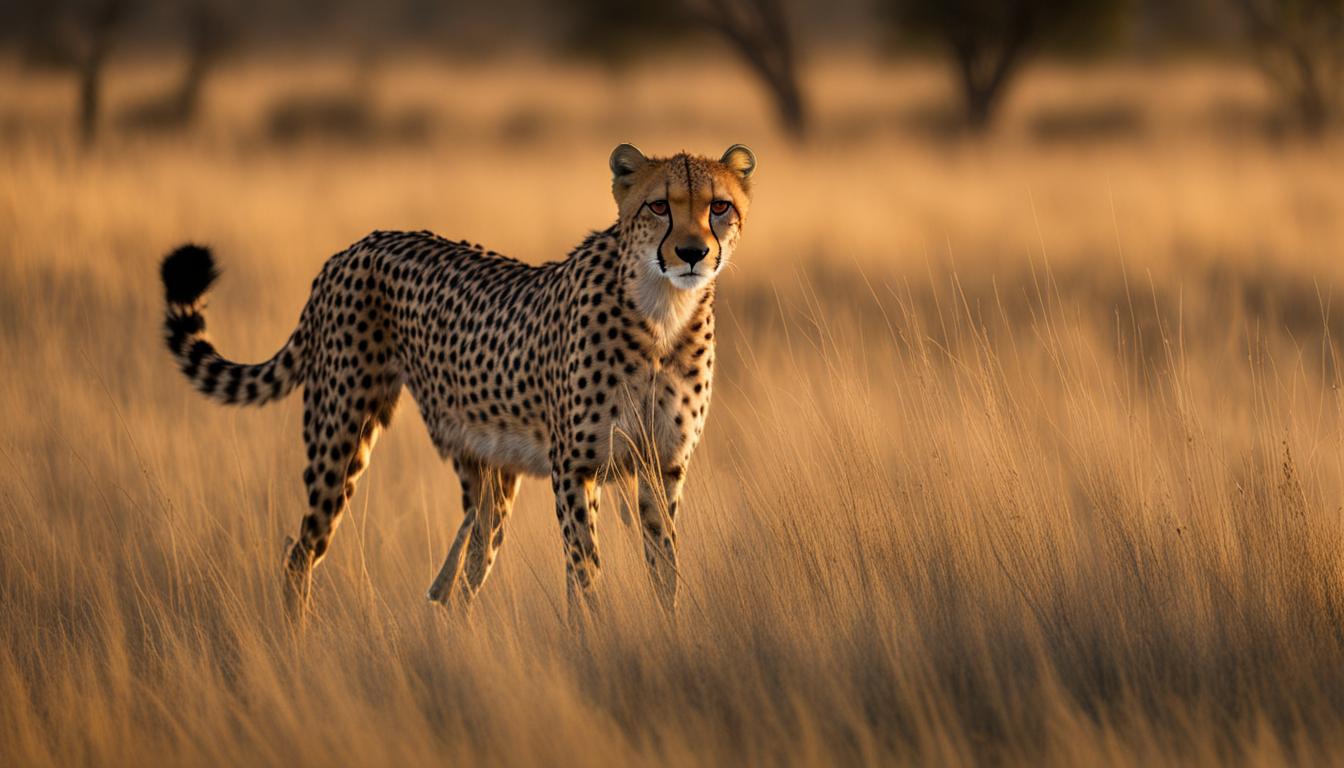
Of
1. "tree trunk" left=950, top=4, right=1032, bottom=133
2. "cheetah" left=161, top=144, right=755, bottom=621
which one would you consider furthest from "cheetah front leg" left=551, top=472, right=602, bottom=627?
"tree trunk" left=950, top=4, right=1032, bottom=133

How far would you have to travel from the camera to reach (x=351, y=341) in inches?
147

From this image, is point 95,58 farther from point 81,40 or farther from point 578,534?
point 578,534

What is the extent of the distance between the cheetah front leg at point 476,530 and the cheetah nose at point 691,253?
871 millimetres

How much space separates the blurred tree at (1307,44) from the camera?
53.4 feet

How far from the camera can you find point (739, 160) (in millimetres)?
3357

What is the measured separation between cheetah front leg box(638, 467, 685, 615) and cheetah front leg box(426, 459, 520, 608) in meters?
0.49

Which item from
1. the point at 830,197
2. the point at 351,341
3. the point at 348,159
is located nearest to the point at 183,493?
the point at 351,341

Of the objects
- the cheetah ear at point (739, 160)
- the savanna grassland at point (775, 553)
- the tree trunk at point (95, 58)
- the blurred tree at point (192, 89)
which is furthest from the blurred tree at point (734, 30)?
the cheetah ear at point (739, 160)

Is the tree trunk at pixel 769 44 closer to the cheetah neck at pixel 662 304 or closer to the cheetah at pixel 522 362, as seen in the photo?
the cheetah at pixel 522 362

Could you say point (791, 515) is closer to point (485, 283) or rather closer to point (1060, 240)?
point (485, 283)

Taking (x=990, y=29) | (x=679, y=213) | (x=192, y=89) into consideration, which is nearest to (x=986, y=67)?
(x=990, y=29)

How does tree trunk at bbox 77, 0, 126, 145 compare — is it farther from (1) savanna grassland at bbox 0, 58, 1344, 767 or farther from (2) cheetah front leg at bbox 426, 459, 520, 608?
(2) cheetah front leg at bbox 426, 459, 520, 608

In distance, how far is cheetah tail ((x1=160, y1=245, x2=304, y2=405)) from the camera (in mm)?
3830

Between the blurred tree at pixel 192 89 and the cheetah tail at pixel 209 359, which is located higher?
the blurred tree at pixel 192 89
